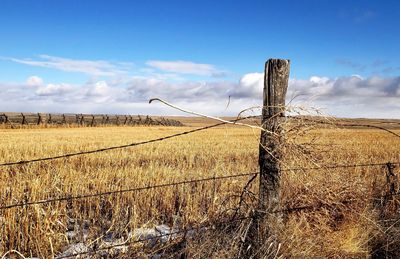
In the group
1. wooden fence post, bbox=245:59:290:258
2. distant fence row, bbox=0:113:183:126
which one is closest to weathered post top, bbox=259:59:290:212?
wooden fence post, bbox=245:59:290:258

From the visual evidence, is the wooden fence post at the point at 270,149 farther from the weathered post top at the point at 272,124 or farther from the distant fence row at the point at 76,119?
the distant fence row at the point at 76,119

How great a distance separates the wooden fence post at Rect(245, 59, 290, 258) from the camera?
12.1ft

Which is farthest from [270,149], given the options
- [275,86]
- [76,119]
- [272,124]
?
[76,119]

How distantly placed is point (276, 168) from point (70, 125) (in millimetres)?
42119

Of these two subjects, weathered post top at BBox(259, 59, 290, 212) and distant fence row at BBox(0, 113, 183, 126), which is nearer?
weathered post top at BBox(259, 59, 290, 212)

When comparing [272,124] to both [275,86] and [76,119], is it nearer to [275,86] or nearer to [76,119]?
[275,86]

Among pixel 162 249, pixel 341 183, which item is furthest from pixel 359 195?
pixel 162 249

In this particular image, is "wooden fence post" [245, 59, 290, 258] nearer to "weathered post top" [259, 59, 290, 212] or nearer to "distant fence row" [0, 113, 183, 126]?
"weathered post top" [259, 59, 290, 212]

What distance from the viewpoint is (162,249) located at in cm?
405

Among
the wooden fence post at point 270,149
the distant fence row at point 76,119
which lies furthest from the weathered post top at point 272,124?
the distant fence row at point 76,119

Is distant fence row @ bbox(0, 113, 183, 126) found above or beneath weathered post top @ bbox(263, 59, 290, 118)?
beneath

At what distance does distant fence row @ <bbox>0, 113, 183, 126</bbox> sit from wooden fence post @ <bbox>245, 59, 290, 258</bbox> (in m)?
39.0

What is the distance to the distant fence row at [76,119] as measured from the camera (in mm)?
39375

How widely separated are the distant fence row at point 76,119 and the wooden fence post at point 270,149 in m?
39.0
